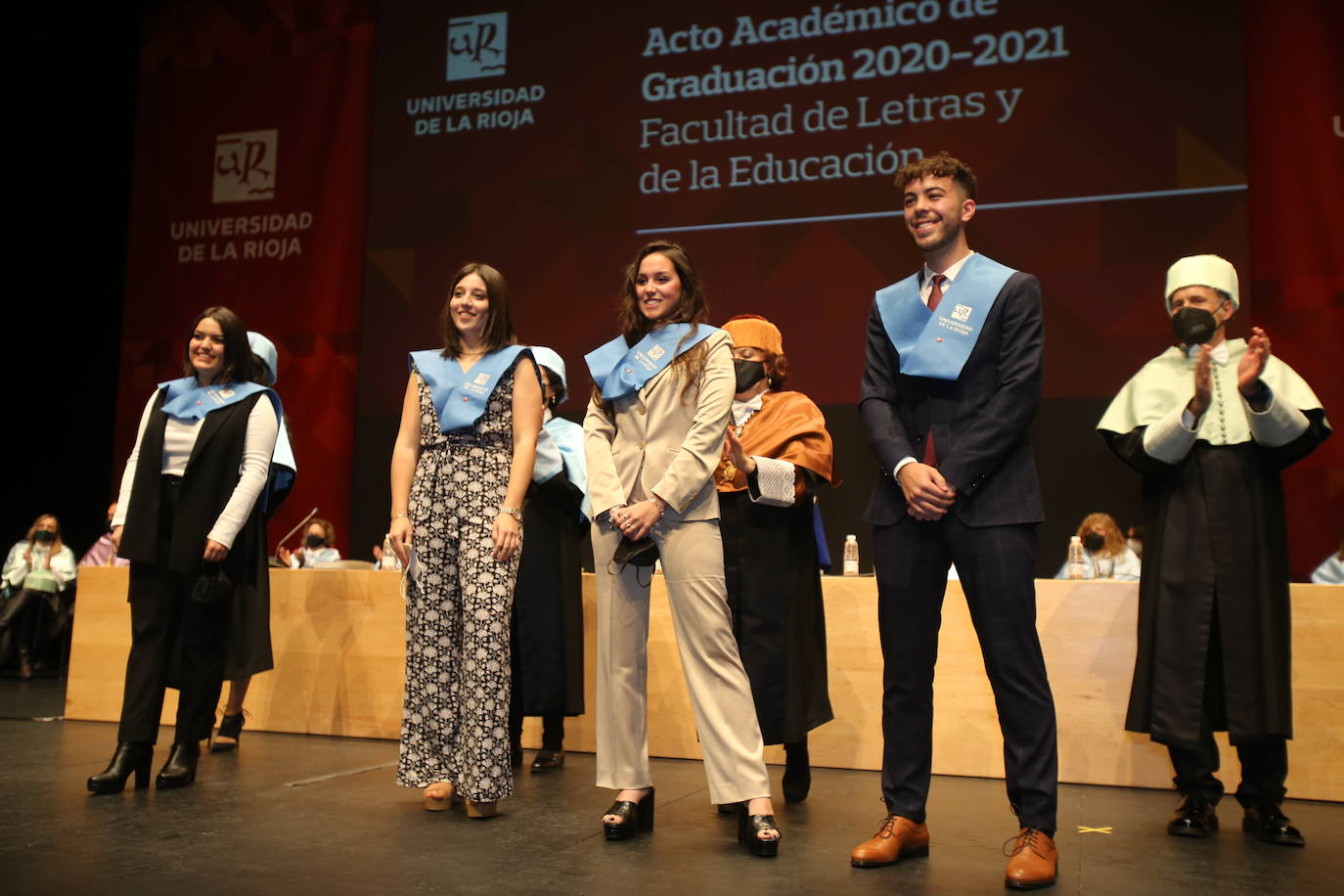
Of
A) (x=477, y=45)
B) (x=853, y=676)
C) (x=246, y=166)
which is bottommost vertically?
(x=853, y=676)

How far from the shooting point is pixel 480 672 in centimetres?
287

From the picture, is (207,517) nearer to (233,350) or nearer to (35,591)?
(233,350)

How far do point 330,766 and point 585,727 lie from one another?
36.9 inches

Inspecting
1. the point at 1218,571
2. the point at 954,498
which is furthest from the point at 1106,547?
the point at 954,498

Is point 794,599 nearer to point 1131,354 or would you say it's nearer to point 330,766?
point 330,766

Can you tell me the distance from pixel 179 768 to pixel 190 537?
0.65 meters

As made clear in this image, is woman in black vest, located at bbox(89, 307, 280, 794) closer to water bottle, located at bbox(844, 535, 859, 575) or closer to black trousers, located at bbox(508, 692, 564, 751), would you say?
black trousers, located at bbox(508, 692, 564, 751)

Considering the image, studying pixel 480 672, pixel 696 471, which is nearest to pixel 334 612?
pixel 480 672

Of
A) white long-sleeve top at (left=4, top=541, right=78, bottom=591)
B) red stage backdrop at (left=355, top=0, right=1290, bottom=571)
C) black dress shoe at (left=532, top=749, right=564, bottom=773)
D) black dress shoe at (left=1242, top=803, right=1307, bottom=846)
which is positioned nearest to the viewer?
black dress shoe at (left=1242, top=803, right=1307, bottom=846)

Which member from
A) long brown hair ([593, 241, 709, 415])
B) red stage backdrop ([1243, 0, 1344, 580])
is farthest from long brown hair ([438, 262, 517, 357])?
red stage backdrop ([1243, 0, 1344, 580])

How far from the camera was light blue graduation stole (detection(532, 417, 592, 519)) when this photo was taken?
3855 mm

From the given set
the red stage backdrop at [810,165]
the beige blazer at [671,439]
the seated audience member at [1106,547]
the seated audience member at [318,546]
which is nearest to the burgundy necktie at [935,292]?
the beige blazer at [671,439]

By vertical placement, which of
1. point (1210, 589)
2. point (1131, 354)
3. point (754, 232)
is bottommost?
point (1210, 589)

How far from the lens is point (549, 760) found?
3779 mm
